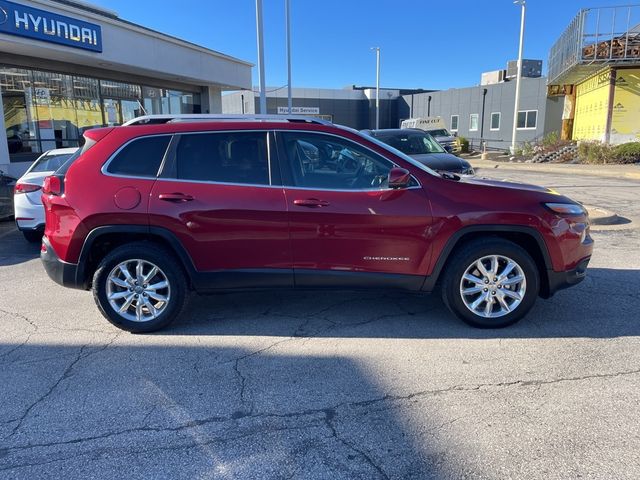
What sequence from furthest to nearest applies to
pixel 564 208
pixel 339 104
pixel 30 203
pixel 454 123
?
pixel 339 104 < pixel 454 123 < pixel 30 203 < pixel 564 208

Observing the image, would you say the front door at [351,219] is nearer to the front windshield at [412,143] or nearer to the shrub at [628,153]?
the front windshield at [412,143]

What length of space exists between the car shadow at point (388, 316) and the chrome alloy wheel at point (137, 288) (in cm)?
30

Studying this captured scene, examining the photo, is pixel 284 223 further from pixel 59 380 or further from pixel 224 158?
pixel 59 380

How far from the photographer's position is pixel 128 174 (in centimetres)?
425

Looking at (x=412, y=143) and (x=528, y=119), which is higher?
(x=528, y=119)

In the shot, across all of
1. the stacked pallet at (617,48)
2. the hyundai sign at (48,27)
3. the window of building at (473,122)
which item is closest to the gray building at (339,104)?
the window of building at (473,122)

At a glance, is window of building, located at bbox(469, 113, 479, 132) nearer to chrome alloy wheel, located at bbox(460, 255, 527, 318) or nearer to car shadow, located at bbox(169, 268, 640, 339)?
car shadow, located at bbox(169, 268, 640, 339)

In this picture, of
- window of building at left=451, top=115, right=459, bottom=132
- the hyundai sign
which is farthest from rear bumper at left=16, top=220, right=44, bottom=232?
window of building at left=451, top=115, right=459, bottom=132

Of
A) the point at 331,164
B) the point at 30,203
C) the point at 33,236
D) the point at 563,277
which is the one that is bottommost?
the point at 33,236

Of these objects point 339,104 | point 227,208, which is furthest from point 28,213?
point 339,104

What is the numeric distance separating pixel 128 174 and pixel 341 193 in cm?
183

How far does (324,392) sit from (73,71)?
15.2m

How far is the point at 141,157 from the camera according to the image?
4.29 meters

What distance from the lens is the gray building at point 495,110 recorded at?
32747 mm
